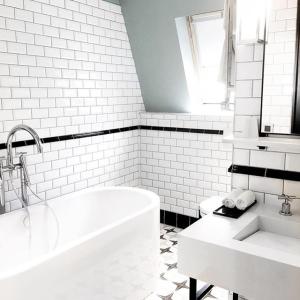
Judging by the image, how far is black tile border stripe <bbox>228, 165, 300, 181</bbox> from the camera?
6.48 ft

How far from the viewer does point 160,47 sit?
3717 mm

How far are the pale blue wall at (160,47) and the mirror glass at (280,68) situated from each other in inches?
54.3

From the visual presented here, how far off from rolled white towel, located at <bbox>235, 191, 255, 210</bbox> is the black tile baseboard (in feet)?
6.80

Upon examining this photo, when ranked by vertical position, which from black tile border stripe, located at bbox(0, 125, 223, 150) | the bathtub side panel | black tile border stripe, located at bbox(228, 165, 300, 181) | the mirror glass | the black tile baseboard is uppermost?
the mirror glass

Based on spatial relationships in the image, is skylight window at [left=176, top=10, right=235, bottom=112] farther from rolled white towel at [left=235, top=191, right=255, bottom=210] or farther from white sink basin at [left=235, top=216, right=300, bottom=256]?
white sink basin at [left=235, top=216, right=300, bottom=256]

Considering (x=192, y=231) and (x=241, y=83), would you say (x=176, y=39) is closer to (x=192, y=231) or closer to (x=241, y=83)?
(x=241, y=83)

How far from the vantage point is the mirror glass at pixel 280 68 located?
6.31ft

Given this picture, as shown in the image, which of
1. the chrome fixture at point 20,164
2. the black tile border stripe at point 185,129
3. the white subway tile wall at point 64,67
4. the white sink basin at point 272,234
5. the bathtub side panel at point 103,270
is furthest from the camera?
the black tile border stripe at point 185,129

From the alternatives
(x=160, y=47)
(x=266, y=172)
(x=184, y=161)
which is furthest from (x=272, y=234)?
(x=160, y=47)

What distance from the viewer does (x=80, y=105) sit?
11.2 feet

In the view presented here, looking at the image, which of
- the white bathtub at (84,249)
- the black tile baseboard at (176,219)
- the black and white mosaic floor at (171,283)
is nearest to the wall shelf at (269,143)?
the white bathtub at (84,249)

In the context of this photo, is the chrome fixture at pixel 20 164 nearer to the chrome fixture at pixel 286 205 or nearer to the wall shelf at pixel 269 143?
the wall shelf at pixel 269 143

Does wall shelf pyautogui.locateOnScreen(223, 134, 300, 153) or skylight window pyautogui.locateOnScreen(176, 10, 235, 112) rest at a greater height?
skylight window pyautogui.locateOnScreen(176, 10, 235, 112)

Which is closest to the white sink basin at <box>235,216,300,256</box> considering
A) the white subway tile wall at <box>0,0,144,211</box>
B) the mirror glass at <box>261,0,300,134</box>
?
the mirror glass at <box>261,0,300,134</box>
